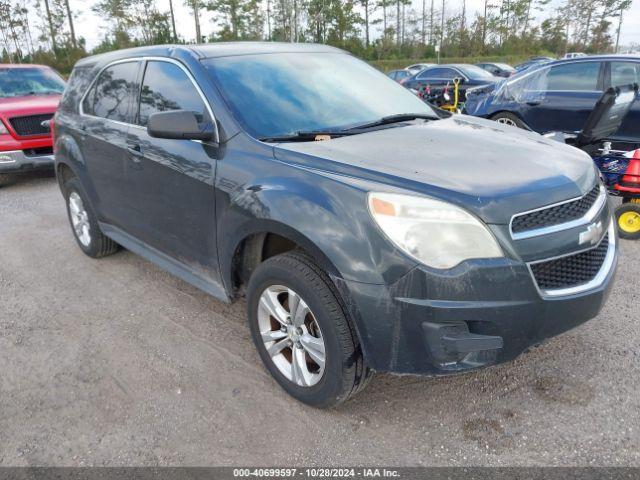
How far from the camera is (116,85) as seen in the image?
3916mm

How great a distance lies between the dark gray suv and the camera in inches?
82.4

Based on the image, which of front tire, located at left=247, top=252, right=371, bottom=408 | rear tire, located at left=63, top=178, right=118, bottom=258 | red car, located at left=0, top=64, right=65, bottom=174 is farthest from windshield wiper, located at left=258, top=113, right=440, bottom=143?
red car, located at left=0, top=64, right=65, bottom=174

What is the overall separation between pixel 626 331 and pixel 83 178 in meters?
4.18

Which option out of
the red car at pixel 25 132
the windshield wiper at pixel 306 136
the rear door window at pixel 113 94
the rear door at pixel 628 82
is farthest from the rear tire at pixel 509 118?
the red car at pixel 25 132

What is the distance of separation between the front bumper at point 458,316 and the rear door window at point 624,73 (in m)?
6.17

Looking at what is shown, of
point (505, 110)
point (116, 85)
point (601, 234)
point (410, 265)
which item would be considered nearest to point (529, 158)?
point (601, 234)

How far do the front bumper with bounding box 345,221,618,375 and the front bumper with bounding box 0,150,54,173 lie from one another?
7.14m

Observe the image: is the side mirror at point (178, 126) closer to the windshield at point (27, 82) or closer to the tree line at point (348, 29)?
the windshield at point (27, 82)

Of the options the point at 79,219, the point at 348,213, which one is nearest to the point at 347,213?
the point at 348,213

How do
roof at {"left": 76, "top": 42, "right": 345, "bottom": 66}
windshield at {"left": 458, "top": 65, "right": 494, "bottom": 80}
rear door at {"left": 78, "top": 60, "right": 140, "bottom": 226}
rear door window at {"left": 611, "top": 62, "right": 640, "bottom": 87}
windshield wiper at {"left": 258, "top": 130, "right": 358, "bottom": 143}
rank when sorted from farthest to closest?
windshield at {"left": 458, "top": 65, "right": 494, "bottom": 80}
rear door window at {"left": 611, "top": 62, "right": 640, "bottom": 87}
rear door at {"left": 78, "top": 60, "right": 140, "bottom": 226}
roof at {"left": 76, "top": 42, "right": 345, "bottom": 66}
windshield wiper at {"left": 258, "top": 130, "right": 358, "bottom": 143}

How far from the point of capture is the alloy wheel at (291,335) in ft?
8.19

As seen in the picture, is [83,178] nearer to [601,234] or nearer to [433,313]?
[433,313]

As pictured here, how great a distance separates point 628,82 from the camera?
23.2 feet

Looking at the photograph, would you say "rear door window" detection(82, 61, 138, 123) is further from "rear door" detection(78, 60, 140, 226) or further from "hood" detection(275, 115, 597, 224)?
"hood" detection(275, 115, 597, 224)
